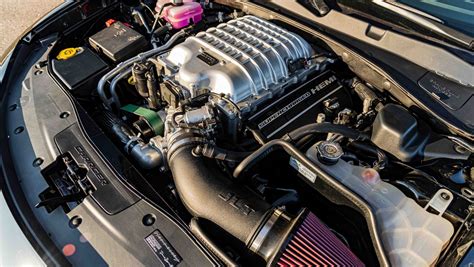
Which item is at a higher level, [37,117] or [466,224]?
[37,117]

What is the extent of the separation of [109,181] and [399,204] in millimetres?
1140

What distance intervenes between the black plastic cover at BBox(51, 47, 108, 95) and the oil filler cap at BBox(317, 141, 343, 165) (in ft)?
4.19

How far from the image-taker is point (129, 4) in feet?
9.19

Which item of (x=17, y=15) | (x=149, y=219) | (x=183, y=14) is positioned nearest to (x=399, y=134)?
(x=149, y=219)

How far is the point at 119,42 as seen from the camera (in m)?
2.26

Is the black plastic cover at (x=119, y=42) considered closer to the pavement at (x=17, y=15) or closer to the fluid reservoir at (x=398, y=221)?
the fluid reservoir at (x=398, y=221)

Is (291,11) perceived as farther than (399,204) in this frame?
Yes

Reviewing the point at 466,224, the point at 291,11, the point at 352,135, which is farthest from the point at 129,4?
the point at 466,224

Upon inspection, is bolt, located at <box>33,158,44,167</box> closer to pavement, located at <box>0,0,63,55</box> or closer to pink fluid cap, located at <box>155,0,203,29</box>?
pink fluid cap, located at <box>155,0,203,29</box>

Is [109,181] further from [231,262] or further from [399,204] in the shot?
[399,204]

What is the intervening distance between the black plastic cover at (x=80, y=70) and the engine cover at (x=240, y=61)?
0.41 metres

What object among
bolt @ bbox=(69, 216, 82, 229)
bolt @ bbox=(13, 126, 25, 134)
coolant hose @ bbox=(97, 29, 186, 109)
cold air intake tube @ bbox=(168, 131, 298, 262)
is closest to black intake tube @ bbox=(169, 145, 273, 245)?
cold air intake tube @ bbox=(168, 131, 298, 262)

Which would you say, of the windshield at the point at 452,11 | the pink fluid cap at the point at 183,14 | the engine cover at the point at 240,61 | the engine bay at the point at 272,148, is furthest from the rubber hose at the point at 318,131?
the pink fluid cap at the point at 183,14

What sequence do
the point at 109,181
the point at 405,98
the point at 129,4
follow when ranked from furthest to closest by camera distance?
the point at 129,4, the point at 405,98, the point at 109,181
